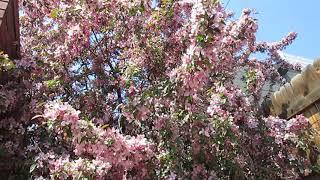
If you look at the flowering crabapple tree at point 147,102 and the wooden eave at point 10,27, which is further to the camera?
the wooden eave at point 10,27

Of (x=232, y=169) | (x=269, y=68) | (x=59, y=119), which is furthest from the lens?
(x=269, y=68)

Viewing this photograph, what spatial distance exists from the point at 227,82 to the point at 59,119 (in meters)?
2.37

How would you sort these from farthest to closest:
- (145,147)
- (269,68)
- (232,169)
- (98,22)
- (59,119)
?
(269,68)
(98,22)
(232,169)
(145,147)
(59,119)

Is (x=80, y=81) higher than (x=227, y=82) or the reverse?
higher

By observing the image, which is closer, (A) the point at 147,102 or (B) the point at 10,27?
(A) the point at 147,102

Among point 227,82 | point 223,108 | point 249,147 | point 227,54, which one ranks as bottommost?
point 249,147

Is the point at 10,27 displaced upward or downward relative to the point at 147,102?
upward

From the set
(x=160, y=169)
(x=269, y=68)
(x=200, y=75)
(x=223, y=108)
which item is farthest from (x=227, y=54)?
(x=269, y=68)

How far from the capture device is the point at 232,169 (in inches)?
191

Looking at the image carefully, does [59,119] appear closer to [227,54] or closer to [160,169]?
[160,169]

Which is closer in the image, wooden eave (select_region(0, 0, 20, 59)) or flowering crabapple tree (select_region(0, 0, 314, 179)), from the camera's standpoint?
flowering crabapple tree (select_region(0, 0, 314, 179))

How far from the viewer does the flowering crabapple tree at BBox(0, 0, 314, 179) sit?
434 cm

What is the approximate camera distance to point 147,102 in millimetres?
4863

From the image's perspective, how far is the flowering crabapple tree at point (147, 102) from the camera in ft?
14.3
